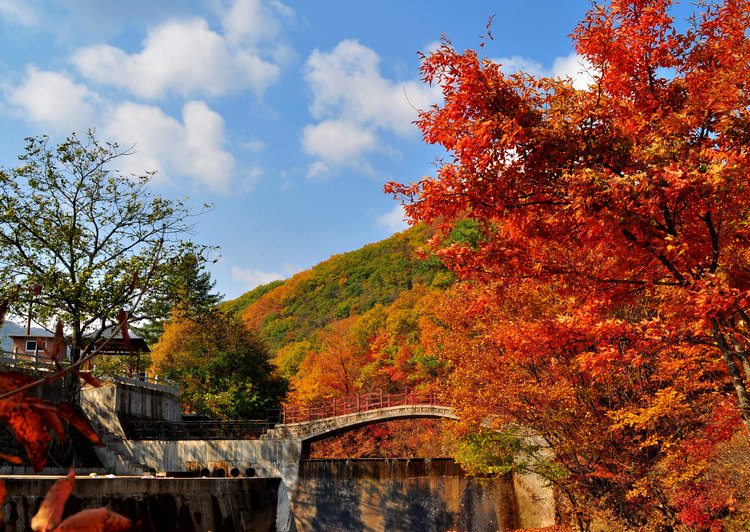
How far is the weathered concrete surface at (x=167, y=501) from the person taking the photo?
1243cm

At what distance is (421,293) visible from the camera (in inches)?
2142

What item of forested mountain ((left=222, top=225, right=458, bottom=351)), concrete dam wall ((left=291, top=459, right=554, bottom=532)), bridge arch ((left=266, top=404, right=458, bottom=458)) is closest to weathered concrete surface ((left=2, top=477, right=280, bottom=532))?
concrete dam wall ((left=291, top=459, right=554, bottom=532))

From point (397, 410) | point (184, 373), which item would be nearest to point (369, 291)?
point (184, 373)

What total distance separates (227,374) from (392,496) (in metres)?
12.9

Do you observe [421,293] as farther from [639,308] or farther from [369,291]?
[639,308]

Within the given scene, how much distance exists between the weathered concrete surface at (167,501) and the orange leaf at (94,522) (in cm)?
1212

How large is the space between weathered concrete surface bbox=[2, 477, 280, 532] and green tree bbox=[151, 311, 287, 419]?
28.6ft

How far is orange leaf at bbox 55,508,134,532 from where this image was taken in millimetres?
1375

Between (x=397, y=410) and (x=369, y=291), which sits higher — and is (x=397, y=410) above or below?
below

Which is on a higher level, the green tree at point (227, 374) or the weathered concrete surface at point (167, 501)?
the green tree at point (227, 374)

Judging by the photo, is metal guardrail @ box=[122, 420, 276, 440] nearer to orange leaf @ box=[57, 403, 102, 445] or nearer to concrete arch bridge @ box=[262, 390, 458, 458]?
concrete arch bridge @ box=[262, 390, 458, 458]

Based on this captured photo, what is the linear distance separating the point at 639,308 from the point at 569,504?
6.36 meters

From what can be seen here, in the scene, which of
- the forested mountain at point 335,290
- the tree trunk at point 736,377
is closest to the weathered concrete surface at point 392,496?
the tree trunk at point 736,377

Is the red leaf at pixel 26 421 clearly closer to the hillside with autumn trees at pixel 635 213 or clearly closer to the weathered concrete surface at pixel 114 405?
the hillside with autumn trees at pixel 635 213
